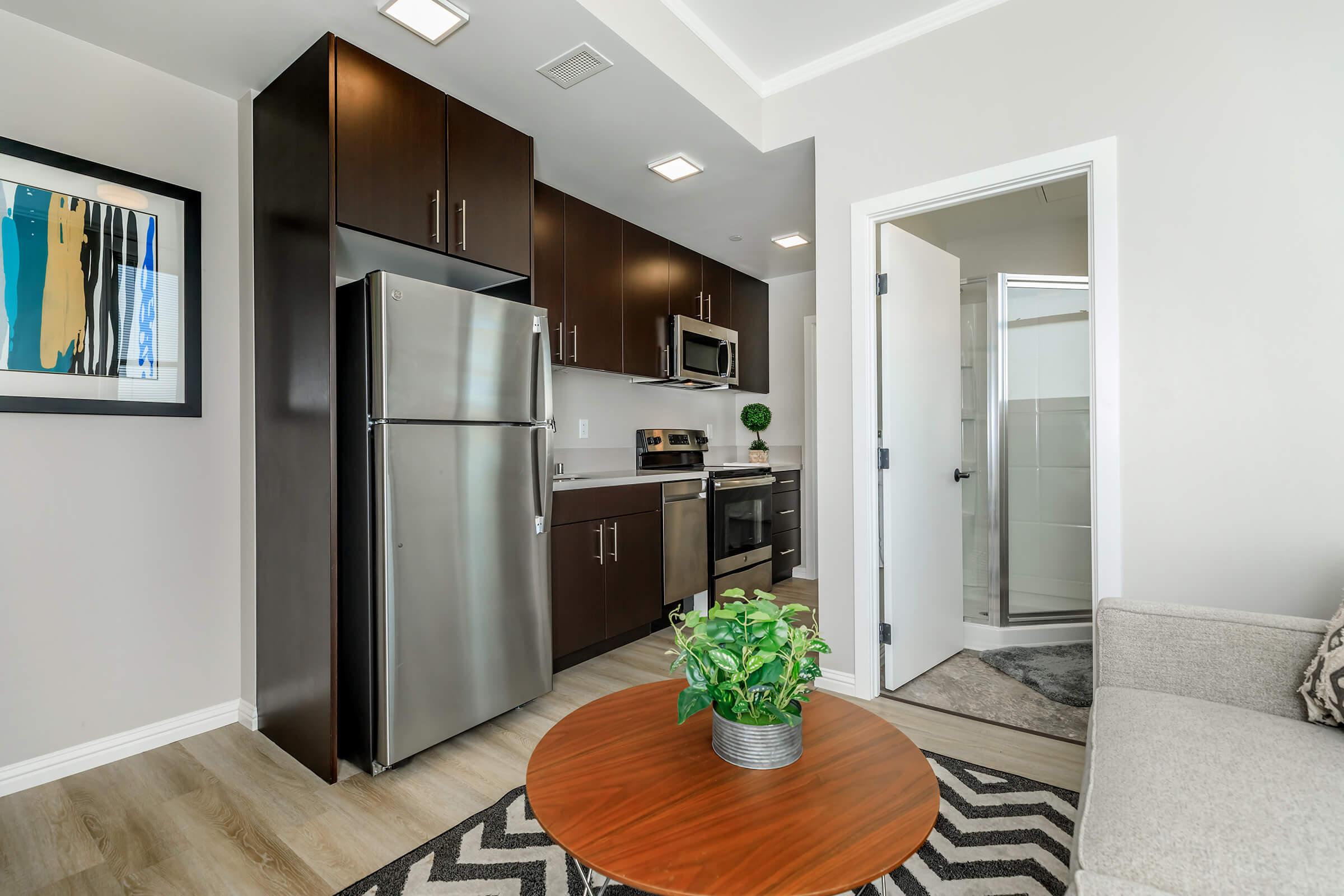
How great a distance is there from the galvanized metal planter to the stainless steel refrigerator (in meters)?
1.31

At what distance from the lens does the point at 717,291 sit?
4621 millimetres

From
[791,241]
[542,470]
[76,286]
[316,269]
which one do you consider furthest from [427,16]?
[791,241]

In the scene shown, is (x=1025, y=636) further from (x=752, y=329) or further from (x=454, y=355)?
(x=454, y=355)

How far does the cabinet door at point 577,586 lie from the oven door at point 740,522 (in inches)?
40.5

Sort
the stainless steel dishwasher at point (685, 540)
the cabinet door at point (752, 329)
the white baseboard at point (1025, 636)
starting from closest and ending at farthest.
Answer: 1. the white baseboard at point (1025, 636)
2. the stainless steel dishwasher at point (685, 540)
3. the cabinet door at point (752, 329)

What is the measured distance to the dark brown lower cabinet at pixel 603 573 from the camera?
302 centimetres

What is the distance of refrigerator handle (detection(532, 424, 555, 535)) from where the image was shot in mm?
2531

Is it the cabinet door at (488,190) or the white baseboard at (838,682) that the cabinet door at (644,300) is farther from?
the white baseboard at (838,682)

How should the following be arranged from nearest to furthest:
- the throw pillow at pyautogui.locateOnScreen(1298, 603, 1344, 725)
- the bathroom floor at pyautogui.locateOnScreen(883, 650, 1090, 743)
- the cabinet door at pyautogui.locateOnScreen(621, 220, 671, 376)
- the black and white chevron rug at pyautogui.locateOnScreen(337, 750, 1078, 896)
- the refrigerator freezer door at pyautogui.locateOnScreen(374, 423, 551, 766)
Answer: the throw pillow at pyautogui.locateOnScreen(1298, 603, 1344, 725)
the black and white chevron rug at pyautogui.locateOnScreen(337, 750, 1078, 896)
the refrigerator freezer door at pyautogui.locateOnScreen(374, 423, 551, 766)
the bathroom floor at pyautogui.locateOnScreen(883, 650, 1090, 743)
the cabinet door at pyautogui.locateOnScreen(621, 220, 671, 376)

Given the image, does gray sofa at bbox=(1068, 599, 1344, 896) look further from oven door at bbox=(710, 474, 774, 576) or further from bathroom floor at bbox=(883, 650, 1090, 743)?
oven door at bbox=(710, 474, 774, 576)

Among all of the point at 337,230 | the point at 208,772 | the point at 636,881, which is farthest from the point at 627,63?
the point at 208,772

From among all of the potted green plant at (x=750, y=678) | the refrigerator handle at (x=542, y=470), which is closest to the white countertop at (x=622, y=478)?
the refrigerator handle at (x=542, y=470)

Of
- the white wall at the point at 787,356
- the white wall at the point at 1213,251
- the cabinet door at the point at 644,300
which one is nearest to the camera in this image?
the white wall at the point at 1213,251

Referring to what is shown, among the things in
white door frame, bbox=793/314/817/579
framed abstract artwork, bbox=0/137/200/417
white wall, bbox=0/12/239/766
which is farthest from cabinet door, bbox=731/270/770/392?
framed abstract artwork, bbox=0/137/200/417
